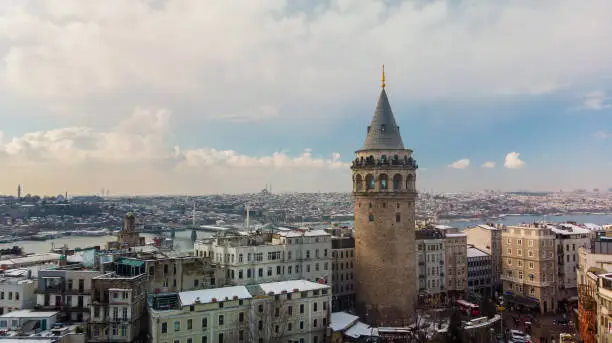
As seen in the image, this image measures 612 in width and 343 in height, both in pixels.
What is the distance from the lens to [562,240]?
4728cm

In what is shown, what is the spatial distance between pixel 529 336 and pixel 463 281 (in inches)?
523

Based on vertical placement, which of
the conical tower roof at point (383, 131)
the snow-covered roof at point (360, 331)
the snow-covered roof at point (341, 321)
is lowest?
the snow-covered roof at point (360, 331)

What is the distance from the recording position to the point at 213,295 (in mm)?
30594

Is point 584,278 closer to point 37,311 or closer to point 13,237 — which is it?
point 37,311

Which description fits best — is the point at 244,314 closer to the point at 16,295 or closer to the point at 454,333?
the point at 454,333

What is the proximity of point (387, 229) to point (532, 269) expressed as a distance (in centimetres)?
1740

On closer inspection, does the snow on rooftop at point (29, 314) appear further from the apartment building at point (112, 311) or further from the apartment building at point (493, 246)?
the apartment building at point (493, 246)

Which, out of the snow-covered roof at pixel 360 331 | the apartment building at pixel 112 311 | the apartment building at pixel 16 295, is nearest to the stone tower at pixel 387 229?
the snow-covered roof at pixel 360 331

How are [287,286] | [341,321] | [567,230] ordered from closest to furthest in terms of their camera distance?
[287,286] < [341,321] < [567,230]

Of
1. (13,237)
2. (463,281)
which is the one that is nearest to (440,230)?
(463,281)

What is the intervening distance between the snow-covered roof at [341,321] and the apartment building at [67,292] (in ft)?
52.7

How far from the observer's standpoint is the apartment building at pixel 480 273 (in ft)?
169

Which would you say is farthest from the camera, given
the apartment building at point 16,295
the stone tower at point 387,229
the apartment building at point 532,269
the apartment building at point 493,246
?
the apartment building at point 493,246

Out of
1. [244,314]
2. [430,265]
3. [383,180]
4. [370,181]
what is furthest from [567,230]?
[244,314]
